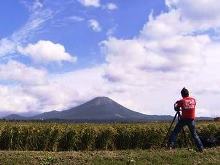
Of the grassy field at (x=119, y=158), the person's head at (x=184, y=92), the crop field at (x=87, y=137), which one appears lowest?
the grassy field at (x=119, y=158)

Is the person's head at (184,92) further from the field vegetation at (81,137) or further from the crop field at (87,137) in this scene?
the field vegetation at (81,137)

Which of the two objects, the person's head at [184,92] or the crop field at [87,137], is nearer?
the person's head at [184,92]

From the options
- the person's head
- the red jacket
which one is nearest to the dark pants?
the red jacket

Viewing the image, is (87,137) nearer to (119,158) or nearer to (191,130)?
(119,158)

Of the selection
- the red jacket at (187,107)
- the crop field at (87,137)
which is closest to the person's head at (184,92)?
the red jacket at (187,107)

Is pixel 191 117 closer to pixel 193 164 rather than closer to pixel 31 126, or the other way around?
pixel 193 164

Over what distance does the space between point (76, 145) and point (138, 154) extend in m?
7.12

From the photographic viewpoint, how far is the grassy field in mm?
23141

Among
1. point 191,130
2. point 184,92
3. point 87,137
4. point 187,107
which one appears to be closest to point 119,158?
point 191,130

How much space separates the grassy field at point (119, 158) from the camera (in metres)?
23.1

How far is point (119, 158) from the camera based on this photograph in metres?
23.8

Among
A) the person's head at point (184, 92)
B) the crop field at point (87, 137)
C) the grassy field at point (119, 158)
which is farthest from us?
the crop field at point (87, 137)

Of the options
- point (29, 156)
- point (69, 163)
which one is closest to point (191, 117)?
point (69, 163)

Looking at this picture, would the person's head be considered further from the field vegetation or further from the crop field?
the field vegetation
